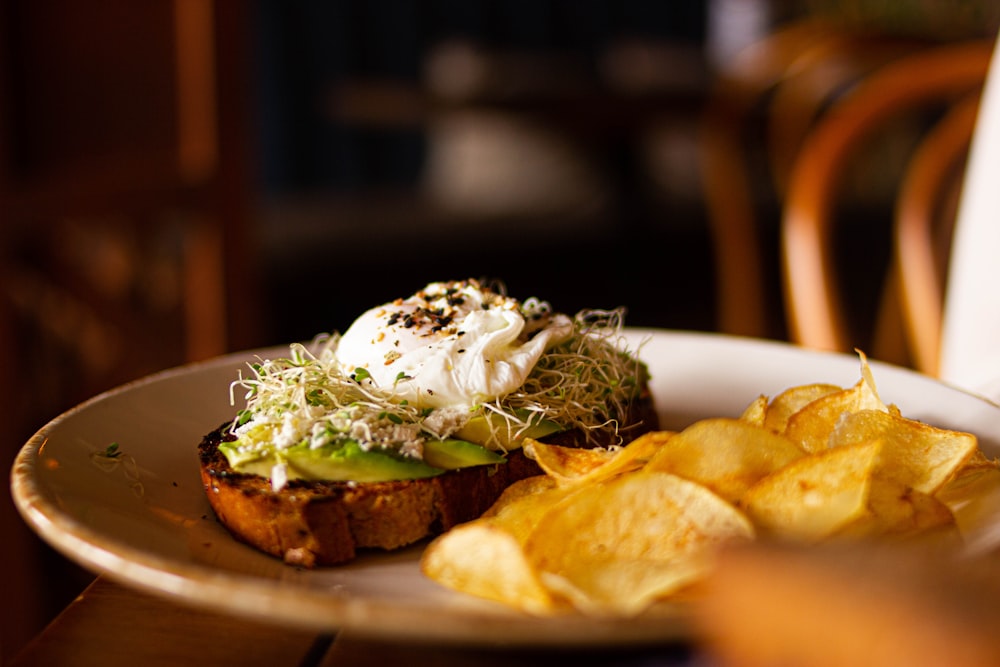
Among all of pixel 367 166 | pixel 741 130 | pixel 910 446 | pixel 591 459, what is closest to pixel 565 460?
pixel 591 459

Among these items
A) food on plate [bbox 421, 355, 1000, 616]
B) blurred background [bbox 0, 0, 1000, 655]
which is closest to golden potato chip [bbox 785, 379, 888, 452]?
food on plate [bbox 421, 355, 1000, 616]

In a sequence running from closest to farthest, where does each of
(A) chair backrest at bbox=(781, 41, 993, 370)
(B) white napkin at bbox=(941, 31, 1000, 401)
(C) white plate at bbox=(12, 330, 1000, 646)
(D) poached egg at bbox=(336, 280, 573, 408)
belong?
(C) white plate at bbox=(12, 330, 1000, 646)
(D) poached egg at bbox=(336, 280, 573, 408)
(B) white napkin at bbox=(941, 31, 1000, 401)
(A) chair backrest at bbox=(781, 41, 993, 370)

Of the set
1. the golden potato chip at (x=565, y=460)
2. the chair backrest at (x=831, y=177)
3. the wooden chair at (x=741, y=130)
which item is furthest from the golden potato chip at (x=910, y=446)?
the wooden chair at (x=741, y=130)

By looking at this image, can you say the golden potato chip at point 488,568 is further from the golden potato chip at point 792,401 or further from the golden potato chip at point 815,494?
the golden potato chip at point 792,401

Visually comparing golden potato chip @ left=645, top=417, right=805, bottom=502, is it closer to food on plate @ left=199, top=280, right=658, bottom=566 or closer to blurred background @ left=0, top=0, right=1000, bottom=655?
food on plate @ left=199, top=280, right=658, bottom=566

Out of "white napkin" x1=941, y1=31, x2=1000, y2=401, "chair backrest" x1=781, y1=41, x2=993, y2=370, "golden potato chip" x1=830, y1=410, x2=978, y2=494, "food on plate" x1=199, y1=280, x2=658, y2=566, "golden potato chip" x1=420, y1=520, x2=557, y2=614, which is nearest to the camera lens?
"golden potato chip" x1=420, y1=520, x2=557, y2=614
